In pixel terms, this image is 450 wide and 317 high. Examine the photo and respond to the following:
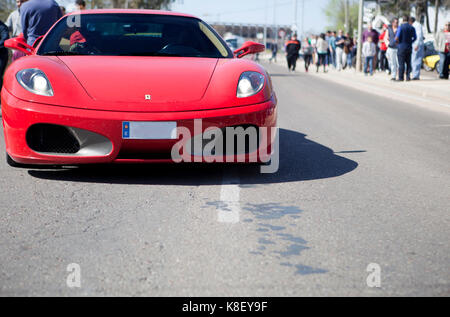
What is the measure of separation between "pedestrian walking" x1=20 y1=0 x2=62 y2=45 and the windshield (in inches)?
119

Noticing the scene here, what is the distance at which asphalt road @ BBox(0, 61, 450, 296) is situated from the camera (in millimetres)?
2678

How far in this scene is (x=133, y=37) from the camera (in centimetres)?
566

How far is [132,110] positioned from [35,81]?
76 cm

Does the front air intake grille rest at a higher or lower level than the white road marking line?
higher

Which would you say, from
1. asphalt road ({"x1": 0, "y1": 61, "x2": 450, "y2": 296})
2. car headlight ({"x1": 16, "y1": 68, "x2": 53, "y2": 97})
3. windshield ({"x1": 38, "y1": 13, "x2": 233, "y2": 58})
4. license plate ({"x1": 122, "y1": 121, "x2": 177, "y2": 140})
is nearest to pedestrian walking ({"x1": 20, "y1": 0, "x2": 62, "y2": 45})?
windshield ({"x1": 38, "y1": 13, "x2": 233, "y2": 58})

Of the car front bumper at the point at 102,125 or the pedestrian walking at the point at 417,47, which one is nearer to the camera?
the car front bumper at the point at 102,125

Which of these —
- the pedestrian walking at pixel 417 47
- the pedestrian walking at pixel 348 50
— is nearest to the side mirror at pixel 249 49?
the pedestrian walking at pixel 417 47

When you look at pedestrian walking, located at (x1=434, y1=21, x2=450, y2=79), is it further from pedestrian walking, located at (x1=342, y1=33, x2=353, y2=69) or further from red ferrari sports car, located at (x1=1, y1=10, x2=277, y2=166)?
red ferrari sports car, located at (x1=1, y1=10, x2=277, y2=166)

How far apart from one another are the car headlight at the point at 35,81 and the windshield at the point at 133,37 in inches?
25.4

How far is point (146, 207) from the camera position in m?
3.95

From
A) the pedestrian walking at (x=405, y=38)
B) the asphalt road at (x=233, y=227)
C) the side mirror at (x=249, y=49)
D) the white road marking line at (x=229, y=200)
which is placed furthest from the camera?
the pedestrian walking at (x=405, y=38)

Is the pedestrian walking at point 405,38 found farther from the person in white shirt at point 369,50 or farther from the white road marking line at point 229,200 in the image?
the white road marking line at point 229,200

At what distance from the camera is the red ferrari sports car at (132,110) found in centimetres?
438
